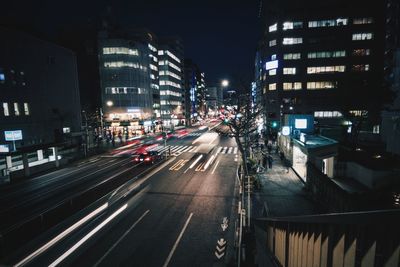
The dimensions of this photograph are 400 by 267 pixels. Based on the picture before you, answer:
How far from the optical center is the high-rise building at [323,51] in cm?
5559

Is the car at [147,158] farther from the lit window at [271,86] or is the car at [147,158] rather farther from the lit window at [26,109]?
the lit window at [271,86]

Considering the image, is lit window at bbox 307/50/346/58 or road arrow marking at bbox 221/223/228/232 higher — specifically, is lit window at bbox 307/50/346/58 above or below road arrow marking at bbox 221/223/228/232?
above

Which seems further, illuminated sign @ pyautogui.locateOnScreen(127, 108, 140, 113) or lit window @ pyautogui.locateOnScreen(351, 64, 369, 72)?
illuminated sign @ pyautogui.locateOnScreen(127, 108, 140, 113)

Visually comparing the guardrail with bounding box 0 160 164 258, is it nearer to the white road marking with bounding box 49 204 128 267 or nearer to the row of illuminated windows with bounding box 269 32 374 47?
the white road marking with bounding box 49 204 128 267

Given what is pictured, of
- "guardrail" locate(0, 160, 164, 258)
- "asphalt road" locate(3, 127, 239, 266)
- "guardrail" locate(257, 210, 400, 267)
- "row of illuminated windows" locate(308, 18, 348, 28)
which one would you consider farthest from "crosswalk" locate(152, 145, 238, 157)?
"row of illuminated windows" locate(308, 18, 348, 28)

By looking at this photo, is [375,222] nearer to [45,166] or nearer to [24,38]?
[45,166]

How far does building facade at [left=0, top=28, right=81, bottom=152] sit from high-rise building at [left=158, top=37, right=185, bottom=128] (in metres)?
42.1

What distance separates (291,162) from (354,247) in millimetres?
23428

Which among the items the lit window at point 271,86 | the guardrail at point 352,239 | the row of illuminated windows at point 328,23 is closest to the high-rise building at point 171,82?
the lit window at point 271,86

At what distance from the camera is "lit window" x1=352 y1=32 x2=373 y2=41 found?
55.5 metres

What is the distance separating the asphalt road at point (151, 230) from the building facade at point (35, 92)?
1874 cm

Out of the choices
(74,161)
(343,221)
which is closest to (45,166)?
(74,161)

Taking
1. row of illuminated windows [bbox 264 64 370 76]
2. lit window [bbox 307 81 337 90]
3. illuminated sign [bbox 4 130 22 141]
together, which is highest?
row of illuminated windows [bbox 264 64 370 76]

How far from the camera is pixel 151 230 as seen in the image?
11742mm
